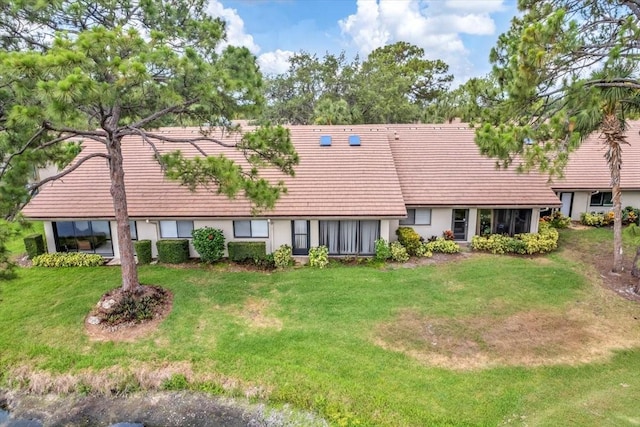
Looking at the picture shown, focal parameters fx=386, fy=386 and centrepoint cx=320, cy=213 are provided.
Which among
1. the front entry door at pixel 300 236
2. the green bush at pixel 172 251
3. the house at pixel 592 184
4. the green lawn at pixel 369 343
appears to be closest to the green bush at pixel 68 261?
the green lawn at pixel 369 343

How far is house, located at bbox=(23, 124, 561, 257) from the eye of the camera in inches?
603

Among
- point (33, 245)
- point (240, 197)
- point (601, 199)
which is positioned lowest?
point (33, 245)

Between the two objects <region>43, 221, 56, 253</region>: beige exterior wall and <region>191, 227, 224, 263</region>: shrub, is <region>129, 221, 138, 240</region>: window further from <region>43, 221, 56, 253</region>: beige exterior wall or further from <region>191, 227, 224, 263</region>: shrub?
<region>43, 221, 56, 253</region>: beige exterior wall

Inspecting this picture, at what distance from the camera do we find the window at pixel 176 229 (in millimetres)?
15648

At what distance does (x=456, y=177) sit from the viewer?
17.9 m

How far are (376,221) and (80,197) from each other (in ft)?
40.1

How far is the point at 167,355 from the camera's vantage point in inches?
382

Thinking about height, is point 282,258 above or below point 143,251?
below

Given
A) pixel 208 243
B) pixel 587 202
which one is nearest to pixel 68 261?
pixel 208 243

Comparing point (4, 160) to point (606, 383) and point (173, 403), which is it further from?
point (606, 383)

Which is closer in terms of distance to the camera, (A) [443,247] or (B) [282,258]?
(B) [282,258]

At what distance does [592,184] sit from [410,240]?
11257 mm

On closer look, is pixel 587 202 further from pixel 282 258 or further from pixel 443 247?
pixel 282 258

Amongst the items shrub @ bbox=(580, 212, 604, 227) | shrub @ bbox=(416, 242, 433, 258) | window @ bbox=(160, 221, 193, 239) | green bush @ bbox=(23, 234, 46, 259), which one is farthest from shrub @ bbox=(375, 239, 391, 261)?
green bush @ bbox=(23, 234, 46, 259)
